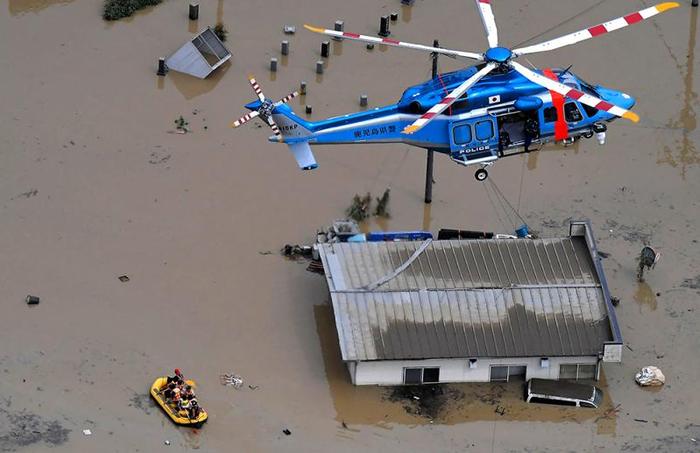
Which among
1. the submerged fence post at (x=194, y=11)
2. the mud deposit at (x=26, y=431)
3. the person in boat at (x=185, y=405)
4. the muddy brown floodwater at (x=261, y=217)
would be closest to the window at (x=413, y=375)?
the muddy brown floodwater at (x=261, y=217)

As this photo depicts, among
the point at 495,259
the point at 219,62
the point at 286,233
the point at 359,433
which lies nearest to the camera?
the point at 359,433

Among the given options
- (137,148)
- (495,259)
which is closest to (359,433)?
(495,259)

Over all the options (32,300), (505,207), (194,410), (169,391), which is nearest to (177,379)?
(169,391)

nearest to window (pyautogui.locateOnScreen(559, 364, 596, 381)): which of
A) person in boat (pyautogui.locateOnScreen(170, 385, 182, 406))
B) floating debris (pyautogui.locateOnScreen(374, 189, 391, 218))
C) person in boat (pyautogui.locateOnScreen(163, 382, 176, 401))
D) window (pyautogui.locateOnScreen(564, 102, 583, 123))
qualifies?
window (pyautogui.locateOnScreen(564, 102, 583, 123))

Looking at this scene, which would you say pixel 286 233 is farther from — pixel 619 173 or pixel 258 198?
pixel 619 173

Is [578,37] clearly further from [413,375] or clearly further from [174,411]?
[174,411]

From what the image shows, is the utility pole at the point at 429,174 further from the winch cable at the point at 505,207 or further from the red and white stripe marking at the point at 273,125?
the red and white stripe marking at the point at 273,125

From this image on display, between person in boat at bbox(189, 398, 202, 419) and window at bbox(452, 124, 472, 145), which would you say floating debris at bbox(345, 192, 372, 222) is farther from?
person in boat at bbox(189, 398, 202, 419)
